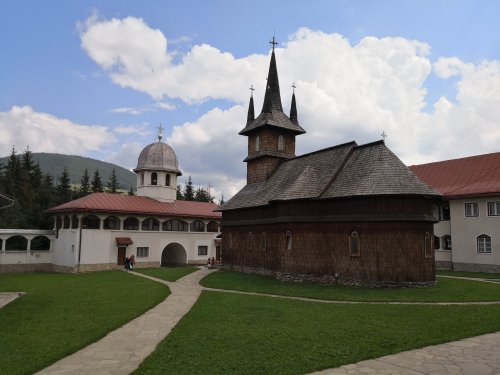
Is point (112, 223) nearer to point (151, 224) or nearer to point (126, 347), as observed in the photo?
point (151, 224)

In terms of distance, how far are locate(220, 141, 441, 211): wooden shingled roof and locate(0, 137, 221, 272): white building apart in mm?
13390

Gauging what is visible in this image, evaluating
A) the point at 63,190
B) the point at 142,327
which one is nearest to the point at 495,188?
the point at 142,327

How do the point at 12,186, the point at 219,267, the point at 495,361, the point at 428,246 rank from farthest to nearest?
the point at 12,186 → the point at 219,267 → the point at 428,246 → the point at 495,361

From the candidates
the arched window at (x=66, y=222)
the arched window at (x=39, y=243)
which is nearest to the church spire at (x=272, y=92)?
the arched window at (x=66, y=222)

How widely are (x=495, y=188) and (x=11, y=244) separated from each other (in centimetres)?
4649

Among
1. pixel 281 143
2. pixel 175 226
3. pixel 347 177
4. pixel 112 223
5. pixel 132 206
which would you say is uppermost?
pixel 281 143

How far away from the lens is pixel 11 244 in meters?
44.2

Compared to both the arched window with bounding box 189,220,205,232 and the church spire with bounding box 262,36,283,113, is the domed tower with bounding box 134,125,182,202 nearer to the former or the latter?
the arched window with bounding box 189,220,205,232

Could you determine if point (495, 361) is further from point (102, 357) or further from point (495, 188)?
point (495, 188)

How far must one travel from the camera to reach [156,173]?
45.2 meters

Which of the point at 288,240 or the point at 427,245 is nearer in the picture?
the point at 427,245

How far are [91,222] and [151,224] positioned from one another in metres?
6.09

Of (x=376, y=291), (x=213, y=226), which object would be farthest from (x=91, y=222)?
(x=376, y=291)

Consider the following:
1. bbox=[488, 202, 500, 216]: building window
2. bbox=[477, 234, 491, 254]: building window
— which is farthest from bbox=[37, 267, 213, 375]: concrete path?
bbox=[488, 202, 500, 216]: building window
